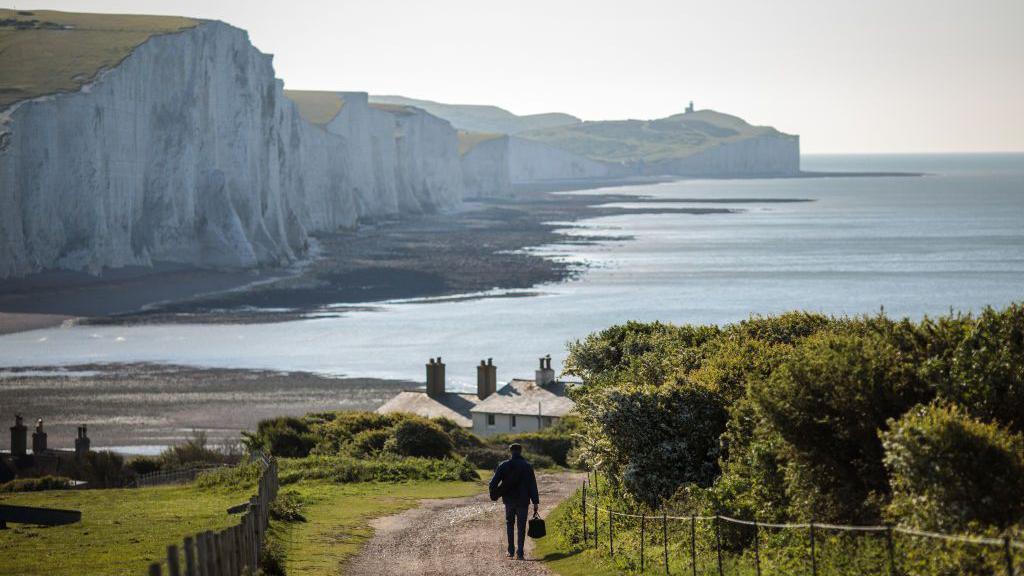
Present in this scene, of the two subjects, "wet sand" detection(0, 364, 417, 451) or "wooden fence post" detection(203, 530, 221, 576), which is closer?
"wooden fence post" detection(203, 530, 221, 576)

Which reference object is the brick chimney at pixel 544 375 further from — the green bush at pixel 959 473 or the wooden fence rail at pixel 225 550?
the green bush at pixel 959 473

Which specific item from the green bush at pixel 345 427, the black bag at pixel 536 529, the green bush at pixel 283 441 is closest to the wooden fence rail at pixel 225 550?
the black bag at pixel 536 529

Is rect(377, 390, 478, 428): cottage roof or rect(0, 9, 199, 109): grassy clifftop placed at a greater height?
rect(0, 9, 199, 109): grassy clifftop

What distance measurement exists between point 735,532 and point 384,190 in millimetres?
161178

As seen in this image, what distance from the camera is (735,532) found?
15.9 m

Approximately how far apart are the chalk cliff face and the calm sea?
16530 mm

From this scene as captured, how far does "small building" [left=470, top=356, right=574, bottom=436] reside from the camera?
135 feet

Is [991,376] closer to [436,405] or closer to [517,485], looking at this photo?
[517,485]

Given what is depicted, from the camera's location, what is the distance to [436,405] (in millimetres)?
44156

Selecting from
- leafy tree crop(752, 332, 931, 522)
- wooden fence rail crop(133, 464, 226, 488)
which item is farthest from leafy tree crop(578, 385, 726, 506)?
wooden fence rail crop(133, 464, 226, 488)

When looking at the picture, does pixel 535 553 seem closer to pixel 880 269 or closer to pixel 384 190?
pixel 880 269

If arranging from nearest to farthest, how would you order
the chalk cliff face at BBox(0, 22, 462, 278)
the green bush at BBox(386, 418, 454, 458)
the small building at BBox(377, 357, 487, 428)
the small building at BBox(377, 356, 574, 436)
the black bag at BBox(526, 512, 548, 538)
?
1. the black bag at BBox(526, 512, 548, 538)
2. the green bush at BBox(386, 418, 454, 458)
3. the small building at BBox(377, 356, 574, 436)
4. the small building at BBox(377, 357, 487, 428)
5. the chalk cliff face at BBox(0, 22, 462, 278)

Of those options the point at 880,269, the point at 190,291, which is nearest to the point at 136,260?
the point at 190,291

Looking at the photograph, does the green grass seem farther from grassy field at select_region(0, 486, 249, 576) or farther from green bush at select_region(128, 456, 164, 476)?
green bush at select_region(128, 456, 164, 476)
